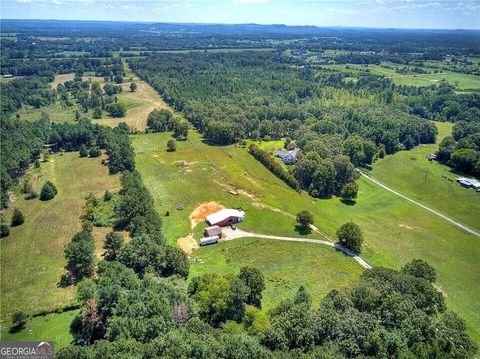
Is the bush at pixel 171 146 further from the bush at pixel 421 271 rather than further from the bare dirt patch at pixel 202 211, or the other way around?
the bush at pixel 421 271

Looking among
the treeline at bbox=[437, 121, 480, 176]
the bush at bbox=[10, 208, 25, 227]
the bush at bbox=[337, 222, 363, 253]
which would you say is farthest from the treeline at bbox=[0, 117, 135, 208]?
the treeline at bbox=[437, 121, 480, 176]

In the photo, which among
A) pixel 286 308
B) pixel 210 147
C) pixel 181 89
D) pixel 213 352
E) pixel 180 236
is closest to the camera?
pixel 213 352

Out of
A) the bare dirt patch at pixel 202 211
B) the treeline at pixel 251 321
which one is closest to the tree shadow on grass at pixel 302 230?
the bare dirt patch at pixel 202 211

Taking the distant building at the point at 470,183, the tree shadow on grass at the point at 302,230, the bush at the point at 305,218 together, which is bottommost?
the distant building at the point at 470,183

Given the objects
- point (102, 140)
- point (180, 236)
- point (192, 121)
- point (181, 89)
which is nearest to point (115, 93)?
point (181, 89)

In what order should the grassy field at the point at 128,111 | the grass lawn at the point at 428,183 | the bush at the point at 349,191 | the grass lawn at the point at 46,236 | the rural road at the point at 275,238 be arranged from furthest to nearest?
the grassy field at the point at 128,111 → the bush at the point at 349,191 → the grass lawn at the point at 428,183 → the rural road at the point at 275,238 → the grass lawn at the point at 46,236

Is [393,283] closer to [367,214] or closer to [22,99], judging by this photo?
[367,214]
